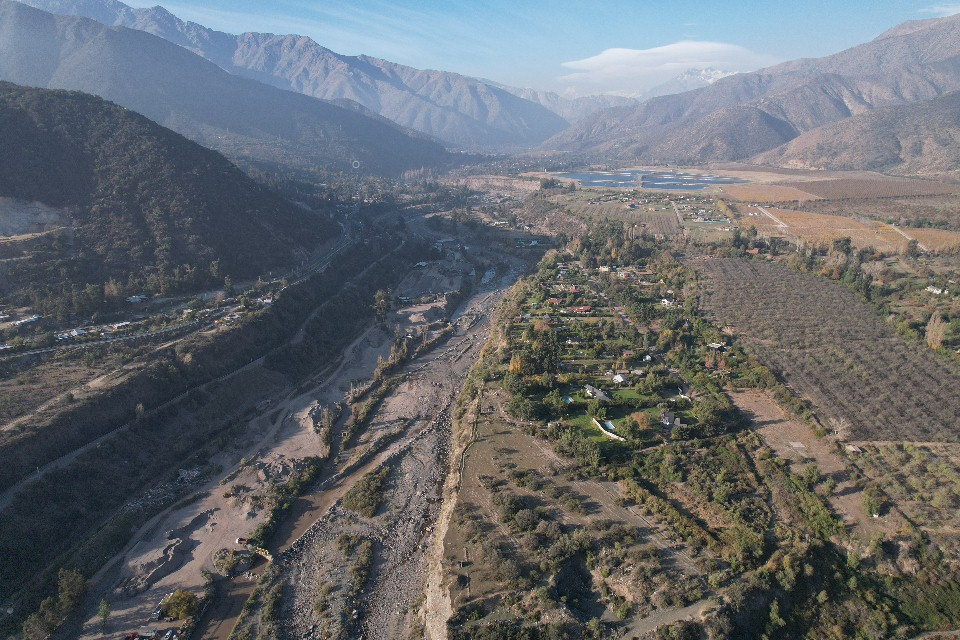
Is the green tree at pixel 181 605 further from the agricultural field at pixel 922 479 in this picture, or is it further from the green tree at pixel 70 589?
the agricultural field at pixel 922 479

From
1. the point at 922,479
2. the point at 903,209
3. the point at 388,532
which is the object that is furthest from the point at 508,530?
the point at 903,209

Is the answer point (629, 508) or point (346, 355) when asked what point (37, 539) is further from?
point (629, 508)

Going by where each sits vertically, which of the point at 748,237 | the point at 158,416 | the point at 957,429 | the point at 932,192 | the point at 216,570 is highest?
the point at 932,192

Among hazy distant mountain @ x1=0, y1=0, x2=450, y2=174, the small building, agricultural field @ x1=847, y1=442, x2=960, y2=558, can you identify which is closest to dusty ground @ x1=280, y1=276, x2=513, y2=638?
the small building

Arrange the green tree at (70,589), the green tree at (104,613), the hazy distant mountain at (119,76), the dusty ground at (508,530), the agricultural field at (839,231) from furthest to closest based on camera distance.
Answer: the hazy distant mountain at (119,76) → the agricultural field at (839,231) → the green tree at (70,589) → the green tree at (104,613) → the dusty ground at (508,530)

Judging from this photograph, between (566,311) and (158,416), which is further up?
(566,311)

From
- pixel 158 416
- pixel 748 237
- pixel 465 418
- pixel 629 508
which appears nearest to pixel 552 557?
pixel 629 508

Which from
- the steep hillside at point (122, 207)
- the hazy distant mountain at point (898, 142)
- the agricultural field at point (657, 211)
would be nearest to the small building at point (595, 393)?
the steep hillside at point (122, 207)
